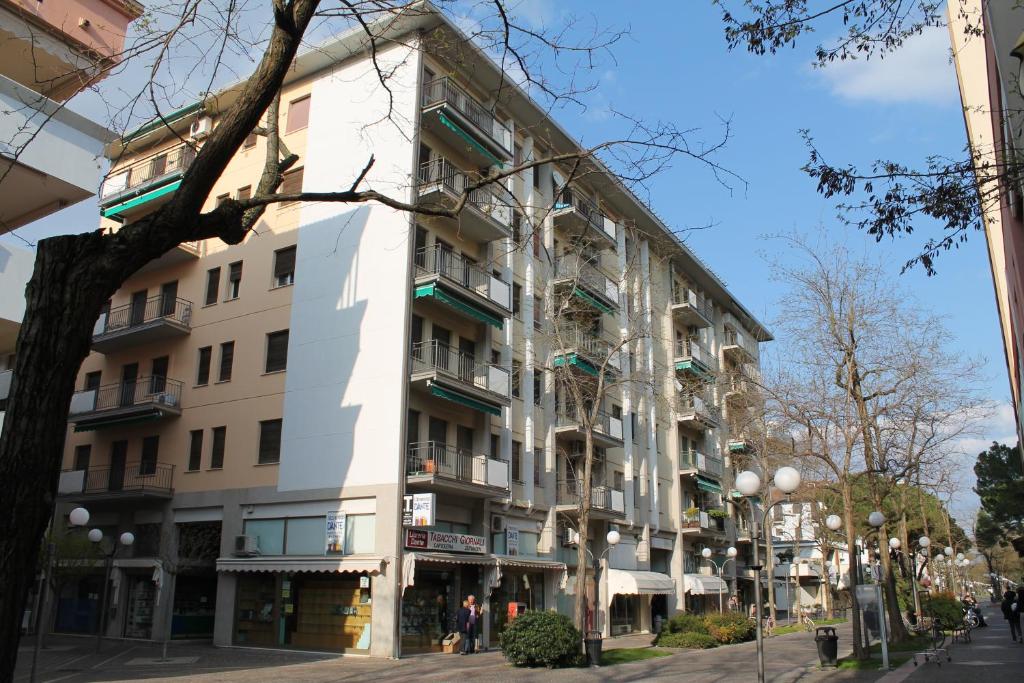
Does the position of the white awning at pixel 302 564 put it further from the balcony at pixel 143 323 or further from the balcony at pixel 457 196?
the balcony at pixel 457 196

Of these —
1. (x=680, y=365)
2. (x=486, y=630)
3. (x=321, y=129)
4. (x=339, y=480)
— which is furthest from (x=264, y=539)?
(x=680, y=365)

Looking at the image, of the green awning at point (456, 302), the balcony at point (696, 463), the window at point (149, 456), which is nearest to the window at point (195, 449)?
the window at point (149, 456)

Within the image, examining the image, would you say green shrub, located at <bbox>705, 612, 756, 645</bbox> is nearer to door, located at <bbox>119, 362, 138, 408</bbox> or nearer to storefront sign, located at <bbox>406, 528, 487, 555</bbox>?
storefront sign, located at <bbox>406, 528, 487, 555</bbox>

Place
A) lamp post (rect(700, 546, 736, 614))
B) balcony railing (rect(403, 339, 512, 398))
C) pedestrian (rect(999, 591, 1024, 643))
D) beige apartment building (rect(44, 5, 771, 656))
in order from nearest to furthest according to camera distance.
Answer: beige apartment building (rect(44, 5, 771, 656)) → balcony railing (rect(403, 339, 512, 398)) → pedestrian (rect(999, 591, 1024, 643)) → lamp post (rect(700, 546, 736, 614))

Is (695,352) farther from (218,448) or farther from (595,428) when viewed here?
(218,448)

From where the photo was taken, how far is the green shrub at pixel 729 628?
93.1 ft

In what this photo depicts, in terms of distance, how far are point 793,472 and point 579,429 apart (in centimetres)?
1807

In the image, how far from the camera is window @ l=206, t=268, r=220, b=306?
1200 inches

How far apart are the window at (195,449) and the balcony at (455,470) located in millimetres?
8541

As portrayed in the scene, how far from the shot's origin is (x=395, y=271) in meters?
26.1

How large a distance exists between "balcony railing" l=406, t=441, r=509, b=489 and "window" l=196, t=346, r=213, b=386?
914 cm

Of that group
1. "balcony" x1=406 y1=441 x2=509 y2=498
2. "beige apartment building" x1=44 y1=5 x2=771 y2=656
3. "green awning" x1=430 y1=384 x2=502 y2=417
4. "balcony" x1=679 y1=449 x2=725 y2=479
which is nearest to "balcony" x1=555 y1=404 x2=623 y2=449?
"beige apartment building" x1=44 y1=5 x2=771 y2=656

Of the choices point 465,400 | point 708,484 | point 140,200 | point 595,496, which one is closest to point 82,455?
point 140,200

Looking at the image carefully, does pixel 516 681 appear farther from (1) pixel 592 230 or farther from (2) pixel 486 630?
(1) pixel 592 230
